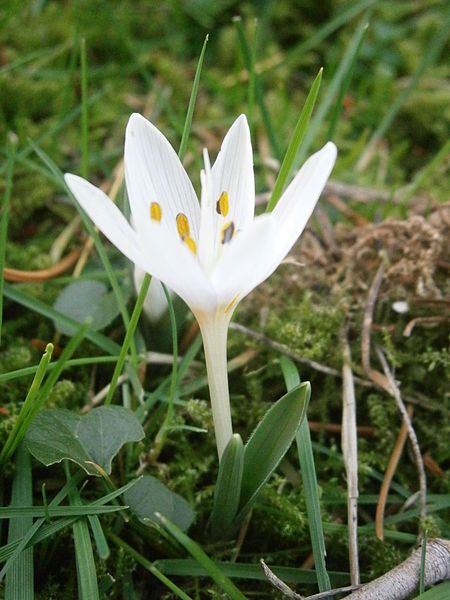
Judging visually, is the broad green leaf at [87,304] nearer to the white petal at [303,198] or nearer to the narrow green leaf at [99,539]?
the narrow green leaf at [99,539]

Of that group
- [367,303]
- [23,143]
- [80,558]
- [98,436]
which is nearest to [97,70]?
[23,143]

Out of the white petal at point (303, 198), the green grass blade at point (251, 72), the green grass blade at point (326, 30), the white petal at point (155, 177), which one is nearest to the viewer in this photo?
the white petal at point (303, 198)

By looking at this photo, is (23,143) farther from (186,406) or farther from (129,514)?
(129,514)

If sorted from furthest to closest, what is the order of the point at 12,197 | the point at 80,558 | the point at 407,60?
the point at 407,60, the point at 12,197, the point at 80,558

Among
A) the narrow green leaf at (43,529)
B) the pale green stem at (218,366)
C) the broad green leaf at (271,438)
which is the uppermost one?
the pale green stem at (218,366)

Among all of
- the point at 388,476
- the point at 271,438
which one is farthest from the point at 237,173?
the point at 388,476

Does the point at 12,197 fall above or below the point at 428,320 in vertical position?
above

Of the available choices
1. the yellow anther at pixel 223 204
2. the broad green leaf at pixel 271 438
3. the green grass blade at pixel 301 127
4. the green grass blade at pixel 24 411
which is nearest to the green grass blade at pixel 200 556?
the broad green leaf at pixel 271 438
